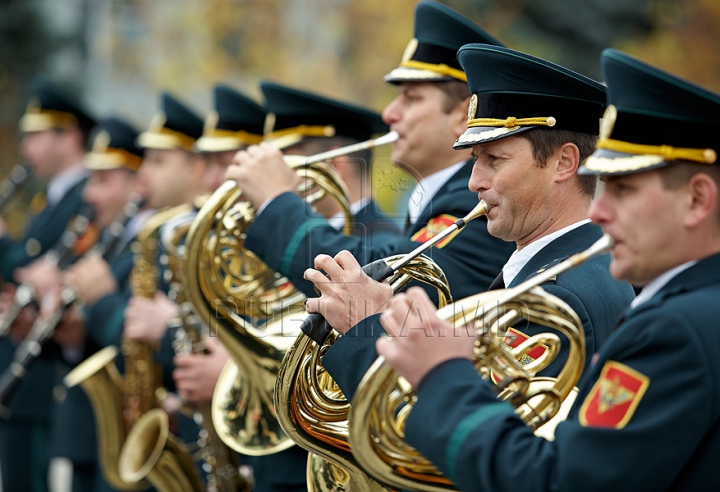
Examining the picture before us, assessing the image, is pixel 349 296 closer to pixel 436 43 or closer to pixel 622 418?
pixel 622 418

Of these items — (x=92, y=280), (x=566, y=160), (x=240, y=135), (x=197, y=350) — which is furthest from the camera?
(x=92, y=280)

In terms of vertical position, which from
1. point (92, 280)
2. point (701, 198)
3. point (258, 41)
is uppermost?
point (258, 41)

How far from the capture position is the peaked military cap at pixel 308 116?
4.70 metres

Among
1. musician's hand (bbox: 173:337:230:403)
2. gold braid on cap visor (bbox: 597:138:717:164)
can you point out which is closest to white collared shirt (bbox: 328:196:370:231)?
musician's hand (bbox: 173:337:230:403)

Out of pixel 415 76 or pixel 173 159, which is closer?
pixel 415 76

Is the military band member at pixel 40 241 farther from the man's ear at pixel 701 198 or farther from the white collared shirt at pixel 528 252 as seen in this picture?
the man's ear at pixel 701 198

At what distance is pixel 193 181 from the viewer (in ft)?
21.8

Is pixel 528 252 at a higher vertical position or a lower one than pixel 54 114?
lower

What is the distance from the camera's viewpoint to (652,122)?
2033 mm

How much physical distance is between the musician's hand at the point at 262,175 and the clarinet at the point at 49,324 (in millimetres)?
3137

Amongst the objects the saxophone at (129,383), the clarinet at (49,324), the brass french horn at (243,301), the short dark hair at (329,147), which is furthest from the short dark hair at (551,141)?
the clarinet at (49,324)

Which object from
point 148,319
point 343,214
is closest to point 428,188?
point 343,214

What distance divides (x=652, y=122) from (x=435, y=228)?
1.46 m

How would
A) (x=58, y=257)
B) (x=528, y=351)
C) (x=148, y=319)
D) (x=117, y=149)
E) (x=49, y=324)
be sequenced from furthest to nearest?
(x=117, y=149), (x=58, y=257), (x=49, y=324), (x=148, y=319), (x=528, y=351)
